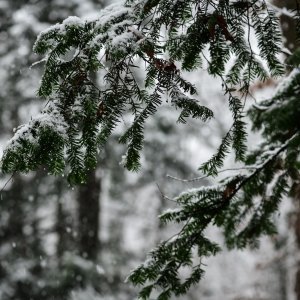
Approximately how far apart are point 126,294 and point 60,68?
6.53 meters

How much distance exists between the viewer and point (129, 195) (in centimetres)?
1300

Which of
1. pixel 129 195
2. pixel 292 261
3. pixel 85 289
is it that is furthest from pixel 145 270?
pixel 129 195

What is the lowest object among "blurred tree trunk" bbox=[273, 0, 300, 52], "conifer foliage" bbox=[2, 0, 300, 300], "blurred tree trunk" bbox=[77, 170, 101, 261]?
"conifer foliage" bbox=[2, 0, 300, 300]

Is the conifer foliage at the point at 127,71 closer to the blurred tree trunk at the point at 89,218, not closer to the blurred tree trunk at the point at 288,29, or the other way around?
the blurred tree trunk at the point at 288,29

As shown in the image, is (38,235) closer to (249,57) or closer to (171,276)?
(171,276)

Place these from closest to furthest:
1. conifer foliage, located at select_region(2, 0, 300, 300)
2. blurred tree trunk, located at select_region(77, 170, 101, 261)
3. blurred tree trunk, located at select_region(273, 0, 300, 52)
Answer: conifer foliage, located at select_region(2, 0, 300, 300) < blurred tree trunk, located at select_region(273, 0, 300, 52) < blurred tree trunk, located at select_region(77, 170, 101, 261)

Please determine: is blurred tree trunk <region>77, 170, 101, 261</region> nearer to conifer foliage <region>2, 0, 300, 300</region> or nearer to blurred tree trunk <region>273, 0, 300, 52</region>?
blurred tree trunk <region>273, 0, 300, 52</region>

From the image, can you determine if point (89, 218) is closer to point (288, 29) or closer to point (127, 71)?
point (288, 29)

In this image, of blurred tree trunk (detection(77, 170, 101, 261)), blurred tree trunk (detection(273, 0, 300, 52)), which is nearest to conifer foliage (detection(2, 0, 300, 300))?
blurred tree trunk (detection(273, 0, 300, 52))

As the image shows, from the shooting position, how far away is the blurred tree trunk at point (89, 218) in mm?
7809

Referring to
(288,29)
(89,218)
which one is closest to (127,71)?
(288,29)

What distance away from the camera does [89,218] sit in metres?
7.99

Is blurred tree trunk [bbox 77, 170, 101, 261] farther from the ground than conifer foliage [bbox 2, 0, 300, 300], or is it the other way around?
blurred tree trunk [bbox 77, 170, 101, 261]

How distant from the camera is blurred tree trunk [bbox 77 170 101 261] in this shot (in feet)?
25.6
